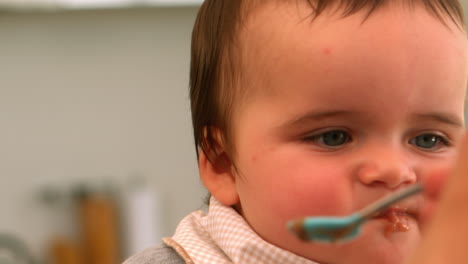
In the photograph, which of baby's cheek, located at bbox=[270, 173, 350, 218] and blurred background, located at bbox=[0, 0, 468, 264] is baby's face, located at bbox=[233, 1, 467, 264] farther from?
blurred background, located at bbox=[0, 0, 468, 264]

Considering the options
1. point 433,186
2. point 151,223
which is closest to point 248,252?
point 433,186

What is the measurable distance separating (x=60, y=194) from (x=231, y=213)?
1.74 metres

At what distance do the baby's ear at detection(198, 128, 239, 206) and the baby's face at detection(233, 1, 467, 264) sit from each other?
0.07 m

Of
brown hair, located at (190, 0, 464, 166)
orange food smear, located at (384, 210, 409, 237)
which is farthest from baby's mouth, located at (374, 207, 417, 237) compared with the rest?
brown hair, located at (190, 0, 464, 166)

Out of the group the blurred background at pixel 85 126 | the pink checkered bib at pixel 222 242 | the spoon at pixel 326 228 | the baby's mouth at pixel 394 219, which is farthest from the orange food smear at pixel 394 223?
the blurred background at pixel 85 126

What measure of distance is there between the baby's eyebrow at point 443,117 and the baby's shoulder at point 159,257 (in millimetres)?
347

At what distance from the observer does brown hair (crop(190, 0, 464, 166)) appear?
770 mm

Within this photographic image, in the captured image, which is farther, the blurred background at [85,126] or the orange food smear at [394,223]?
the blurred background at [85,126]

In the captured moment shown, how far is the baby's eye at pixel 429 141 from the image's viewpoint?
2.28 ft

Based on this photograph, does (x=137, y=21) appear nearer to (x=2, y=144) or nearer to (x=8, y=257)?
(x=2, y=144)

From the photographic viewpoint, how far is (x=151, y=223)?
2.44 meters

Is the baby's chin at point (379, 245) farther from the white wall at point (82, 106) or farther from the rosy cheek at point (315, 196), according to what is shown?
the white wall at point (82, 106)

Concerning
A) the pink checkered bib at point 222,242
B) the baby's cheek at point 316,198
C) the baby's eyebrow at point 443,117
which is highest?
the baby's eyebrow at point 443,117

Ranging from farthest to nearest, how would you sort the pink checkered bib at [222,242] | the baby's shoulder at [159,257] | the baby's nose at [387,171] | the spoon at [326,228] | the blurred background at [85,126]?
1. the blurred background at [85,126]
2. the baby's shoulder at [159,257]
3. the pink checkered bib at [222,242]
4. the baby's nose at [387,171]
5. the spoon at [326,228]
